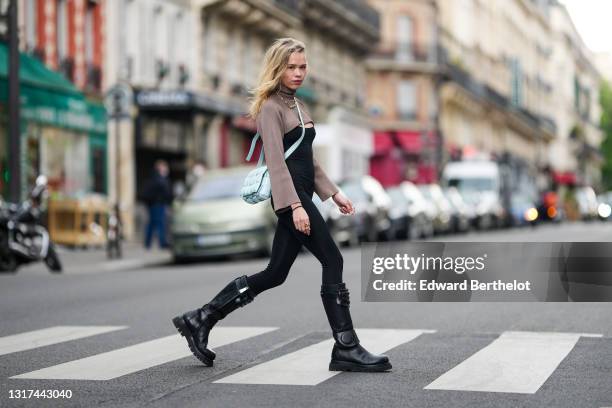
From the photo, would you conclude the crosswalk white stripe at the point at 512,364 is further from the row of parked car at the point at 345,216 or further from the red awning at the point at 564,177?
the red awning at the point at 564,177

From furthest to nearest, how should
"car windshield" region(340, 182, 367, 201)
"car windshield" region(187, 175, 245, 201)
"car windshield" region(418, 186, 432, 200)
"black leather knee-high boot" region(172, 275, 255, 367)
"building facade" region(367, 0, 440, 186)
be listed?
"building facade" region(367, 0, 440, 186)
"car windshield" region(418, 186, 432, 200)
"car windshield" region(340, 182, 367, 201)
"car windshield" region(187, 175, 245, 201)
"black leather knee-high boot" region(172, 275, 255, 367)

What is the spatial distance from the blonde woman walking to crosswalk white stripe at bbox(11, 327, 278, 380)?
48 centimetres

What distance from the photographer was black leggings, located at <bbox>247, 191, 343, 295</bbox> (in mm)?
7664

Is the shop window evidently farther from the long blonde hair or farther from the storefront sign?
the long blonde hair

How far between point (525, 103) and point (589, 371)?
317 feet

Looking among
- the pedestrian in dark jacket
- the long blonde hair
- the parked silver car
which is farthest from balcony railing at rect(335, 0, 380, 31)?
the long blonde hair

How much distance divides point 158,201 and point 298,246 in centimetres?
2066

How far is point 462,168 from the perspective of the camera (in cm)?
5653

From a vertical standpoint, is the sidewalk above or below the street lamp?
below

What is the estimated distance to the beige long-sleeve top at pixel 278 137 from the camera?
24.6 ft

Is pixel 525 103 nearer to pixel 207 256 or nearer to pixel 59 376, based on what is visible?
pixel 207 256

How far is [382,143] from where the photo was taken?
6844 cm

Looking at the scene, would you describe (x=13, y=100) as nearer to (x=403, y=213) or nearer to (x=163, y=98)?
(x=163, y=98)

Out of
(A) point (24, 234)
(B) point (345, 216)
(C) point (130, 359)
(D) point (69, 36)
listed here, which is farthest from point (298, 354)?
(D) point (69, 36)
